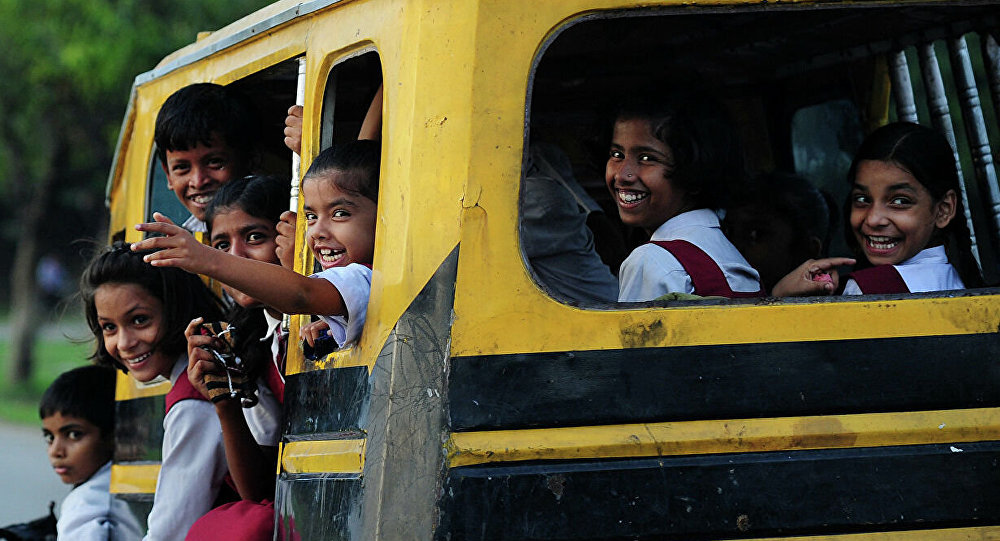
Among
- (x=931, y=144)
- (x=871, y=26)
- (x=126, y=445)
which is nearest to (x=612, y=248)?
(x=871, y=26)

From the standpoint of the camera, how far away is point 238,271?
97.0 inches

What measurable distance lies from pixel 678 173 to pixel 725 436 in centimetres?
87

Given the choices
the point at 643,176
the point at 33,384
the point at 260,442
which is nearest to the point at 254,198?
the point at 260,442

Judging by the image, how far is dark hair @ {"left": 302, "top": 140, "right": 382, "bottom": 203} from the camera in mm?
2801

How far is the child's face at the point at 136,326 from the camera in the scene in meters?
3.77

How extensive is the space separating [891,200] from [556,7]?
44.4 inches

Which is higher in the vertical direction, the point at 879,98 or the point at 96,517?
the point at 879,98

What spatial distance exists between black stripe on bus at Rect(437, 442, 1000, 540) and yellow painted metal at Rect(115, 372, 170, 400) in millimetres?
1909

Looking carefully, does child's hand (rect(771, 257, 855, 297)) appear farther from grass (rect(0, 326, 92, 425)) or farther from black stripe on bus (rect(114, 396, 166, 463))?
grass (rect(0, 326, 92, 425))

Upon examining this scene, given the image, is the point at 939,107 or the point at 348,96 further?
the point at 939,107

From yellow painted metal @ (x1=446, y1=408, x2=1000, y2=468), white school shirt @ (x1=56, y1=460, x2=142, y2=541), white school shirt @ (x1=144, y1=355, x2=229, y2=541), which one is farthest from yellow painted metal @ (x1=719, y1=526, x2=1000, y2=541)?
white school shirt @ (x1=56, y1=460, x2=142, y2=541)

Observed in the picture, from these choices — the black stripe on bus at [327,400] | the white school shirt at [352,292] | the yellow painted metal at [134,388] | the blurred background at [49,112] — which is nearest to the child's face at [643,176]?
the white school shirt at [352,292]

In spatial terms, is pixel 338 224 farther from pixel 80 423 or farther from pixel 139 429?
pixel 80 423

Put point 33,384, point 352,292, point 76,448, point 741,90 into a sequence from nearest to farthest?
point 352,292, point 741,90, point 76,448, point 33,384
